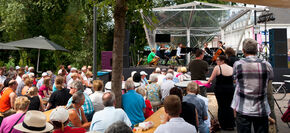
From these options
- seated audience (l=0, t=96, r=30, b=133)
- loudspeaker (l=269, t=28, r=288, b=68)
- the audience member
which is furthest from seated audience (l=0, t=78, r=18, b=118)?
loudspeaker (l=269, t=28, r=288, b=68)

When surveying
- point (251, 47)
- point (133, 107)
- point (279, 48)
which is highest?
point (279, 48)

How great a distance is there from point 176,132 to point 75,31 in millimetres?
26525

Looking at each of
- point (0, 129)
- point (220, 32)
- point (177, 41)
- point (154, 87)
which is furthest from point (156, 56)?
point (0, 129)

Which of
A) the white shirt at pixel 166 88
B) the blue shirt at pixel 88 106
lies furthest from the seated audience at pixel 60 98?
the white shirt at pixel 166 88

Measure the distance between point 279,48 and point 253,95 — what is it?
11764 mm

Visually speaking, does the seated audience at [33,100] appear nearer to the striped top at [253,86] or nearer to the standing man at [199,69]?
the standing man at [199,69]

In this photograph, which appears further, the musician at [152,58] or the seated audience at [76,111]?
the musician at [152,58]

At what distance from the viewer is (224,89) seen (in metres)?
6.12

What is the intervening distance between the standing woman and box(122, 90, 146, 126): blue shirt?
157 centimetres

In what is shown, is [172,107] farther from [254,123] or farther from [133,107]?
[133,107]

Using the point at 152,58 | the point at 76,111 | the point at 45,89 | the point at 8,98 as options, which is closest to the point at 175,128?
the point at 76,111

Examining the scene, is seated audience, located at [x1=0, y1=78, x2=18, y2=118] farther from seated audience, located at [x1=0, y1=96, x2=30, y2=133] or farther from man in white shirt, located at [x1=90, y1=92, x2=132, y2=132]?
man in white shirt, located at [x1=90, y1=92, x2=132, y2=132]

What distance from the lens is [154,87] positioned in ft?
23.9

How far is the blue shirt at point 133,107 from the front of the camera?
5363mm
